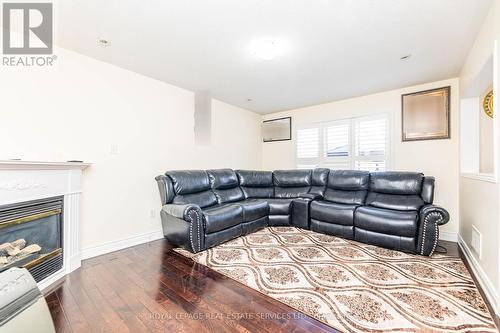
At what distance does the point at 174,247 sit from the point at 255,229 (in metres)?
1.27

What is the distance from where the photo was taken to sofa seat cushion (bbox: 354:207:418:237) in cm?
267

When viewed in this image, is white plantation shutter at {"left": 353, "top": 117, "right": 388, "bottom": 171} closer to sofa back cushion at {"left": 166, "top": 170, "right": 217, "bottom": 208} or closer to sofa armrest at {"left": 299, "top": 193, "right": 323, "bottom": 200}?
sofa armrest at {"left": 299, "top": 193, "right": 323, "bottom": 200}

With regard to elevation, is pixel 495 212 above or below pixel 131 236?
above

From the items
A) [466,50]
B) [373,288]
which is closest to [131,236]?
[373,288]

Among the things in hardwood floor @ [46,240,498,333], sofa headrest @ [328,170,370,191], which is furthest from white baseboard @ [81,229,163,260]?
sofa headrest @ [328,170,370,191]

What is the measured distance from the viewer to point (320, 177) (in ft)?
13.6

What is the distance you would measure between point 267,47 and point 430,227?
2.75m

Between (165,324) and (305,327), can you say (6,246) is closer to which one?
(165,324)

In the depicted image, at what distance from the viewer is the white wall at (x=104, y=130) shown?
222cm

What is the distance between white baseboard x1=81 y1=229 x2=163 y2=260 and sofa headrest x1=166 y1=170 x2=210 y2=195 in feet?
2.51

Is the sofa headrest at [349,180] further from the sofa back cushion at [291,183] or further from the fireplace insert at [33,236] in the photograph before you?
the fireplace insert at [33,236]

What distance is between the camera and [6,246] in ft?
5.93

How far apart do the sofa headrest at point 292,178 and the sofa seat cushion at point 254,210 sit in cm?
85

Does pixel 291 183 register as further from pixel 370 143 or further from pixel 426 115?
pixel 426 115
